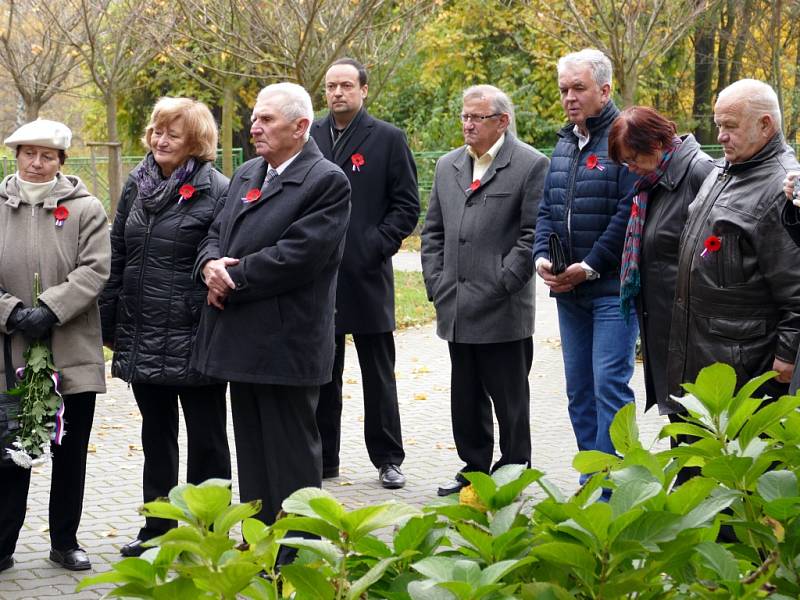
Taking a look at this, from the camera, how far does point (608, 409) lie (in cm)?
632

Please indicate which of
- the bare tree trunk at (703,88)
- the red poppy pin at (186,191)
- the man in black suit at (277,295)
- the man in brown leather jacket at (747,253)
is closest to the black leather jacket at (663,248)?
the man in brown leather jacket at (747,253)

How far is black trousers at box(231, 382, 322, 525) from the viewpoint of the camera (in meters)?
5.30

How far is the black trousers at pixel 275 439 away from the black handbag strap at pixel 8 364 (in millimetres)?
973

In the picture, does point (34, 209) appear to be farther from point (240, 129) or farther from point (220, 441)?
point (240, 129)

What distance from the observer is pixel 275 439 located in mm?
5305

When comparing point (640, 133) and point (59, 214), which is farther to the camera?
point (640, 133)

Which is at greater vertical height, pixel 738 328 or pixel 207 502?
pixel 207 502

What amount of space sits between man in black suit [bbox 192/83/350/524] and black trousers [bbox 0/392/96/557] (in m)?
0.68

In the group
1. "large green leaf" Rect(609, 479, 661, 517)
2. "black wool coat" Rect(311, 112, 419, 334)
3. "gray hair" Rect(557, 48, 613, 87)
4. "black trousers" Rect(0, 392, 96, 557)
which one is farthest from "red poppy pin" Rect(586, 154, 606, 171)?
"large green leaf" Rect(609, 479, 661, 517)

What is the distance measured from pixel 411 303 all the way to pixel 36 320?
1175 cm

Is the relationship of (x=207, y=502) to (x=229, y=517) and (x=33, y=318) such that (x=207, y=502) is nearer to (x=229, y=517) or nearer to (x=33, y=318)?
(x=229, y=517)

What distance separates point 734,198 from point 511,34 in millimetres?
28041

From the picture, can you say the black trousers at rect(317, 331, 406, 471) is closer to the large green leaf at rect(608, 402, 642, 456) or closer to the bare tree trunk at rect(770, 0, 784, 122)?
the large green leaf at rect(608, 402, 642, 456)

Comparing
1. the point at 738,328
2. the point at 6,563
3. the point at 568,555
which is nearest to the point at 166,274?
the point at 6,563
